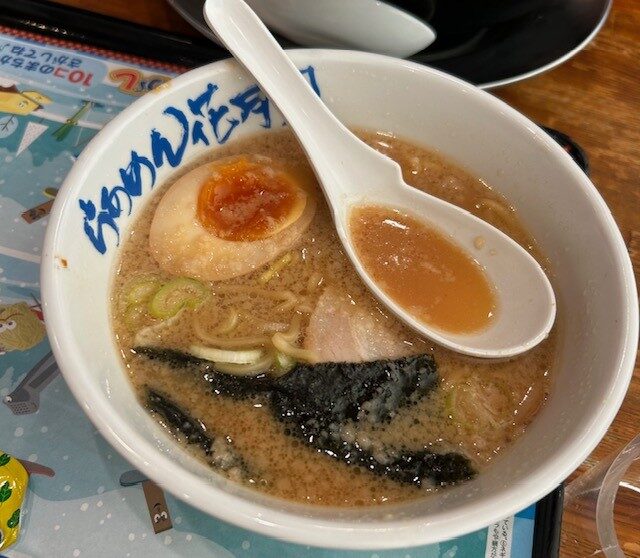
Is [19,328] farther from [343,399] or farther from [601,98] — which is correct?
[601,98]

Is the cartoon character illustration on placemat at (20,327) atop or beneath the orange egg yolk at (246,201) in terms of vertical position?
beneath

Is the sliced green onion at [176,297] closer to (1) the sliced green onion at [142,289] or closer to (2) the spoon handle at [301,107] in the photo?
(1) the sliced green onion at [142,289]

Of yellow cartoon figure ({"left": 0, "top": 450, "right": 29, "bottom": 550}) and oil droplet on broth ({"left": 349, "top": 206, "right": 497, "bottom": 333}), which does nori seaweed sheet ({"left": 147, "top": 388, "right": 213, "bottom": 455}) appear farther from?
oil droplet on broth ({"left": 349, "top": 206, "right": 497, "bottom": 333})

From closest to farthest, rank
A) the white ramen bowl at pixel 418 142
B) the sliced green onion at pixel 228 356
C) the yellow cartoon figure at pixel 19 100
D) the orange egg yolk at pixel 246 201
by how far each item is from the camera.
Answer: the white ramen bowl at pixel 418 142, the sliced green onion at pixel 228 356, the orange egg yolk at pixel 246 201, the yellow cartoon figure at pixel 19 100

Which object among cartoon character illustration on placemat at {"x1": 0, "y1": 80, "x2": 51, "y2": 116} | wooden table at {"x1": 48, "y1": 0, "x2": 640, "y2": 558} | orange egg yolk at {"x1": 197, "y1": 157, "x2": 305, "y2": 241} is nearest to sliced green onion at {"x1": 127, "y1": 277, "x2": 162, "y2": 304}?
orange egg yolk at {"x1": 197, "y1": 157, "x2": 305, "y2": 241}

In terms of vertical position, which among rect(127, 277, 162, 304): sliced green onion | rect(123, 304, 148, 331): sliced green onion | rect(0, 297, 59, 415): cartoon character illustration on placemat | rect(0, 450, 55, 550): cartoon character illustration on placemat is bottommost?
rect(0, 450, 55, 550): cartoon character illustration on placemat

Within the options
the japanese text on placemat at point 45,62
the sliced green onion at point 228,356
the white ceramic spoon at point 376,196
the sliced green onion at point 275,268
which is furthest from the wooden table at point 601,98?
the sliced green onion at point 228,356

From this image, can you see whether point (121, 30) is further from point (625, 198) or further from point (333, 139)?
point (625, 198)
